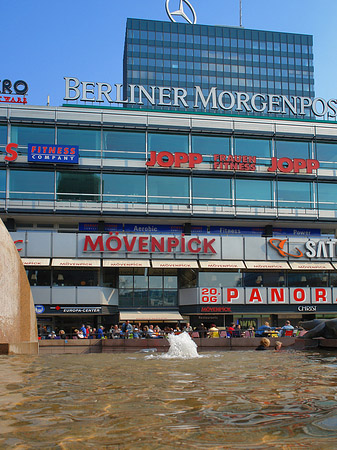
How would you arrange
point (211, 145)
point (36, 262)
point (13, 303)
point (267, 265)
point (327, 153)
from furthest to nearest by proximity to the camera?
point (327, 153)
point (211, 145)
point (267, 265)
point (36, 262)
point (13, 303)

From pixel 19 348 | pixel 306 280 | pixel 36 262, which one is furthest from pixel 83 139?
pixel 19 348

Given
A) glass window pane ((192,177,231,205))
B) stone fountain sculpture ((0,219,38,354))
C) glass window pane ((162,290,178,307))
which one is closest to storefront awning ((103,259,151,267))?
glass window pane ((162,290,178,307))

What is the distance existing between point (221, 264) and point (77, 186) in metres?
11.8

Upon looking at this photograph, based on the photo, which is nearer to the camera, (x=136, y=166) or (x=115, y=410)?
(x=115, y=410)

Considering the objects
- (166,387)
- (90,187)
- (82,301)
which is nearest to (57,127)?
(90,187)

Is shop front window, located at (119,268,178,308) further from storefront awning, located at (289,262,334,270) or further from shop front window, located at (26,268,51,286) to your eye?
storefront awning, located at (289,262,334,270)

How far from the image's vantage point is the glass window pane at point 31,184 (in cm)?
3944

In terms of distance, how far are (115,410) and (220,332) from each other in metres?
26.1

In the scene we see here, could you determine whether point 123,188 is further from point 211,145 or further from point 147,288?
point 211,145

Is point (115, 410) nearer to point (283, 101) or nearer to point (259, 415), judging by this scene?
point (259, 415)

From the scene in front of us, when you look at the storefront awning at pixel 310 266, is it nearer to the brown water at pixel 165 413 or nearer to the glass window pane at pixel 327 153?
the glass window pane at pixel 327 153

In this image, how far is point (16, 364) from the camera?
11.0 meters

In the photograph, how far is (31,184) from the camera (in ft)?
130

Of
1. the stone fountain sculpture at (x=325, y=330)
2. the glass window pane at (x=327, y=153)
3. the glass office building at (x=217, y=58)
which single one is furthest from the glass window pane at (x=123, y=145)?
the glass office building at (x=217, y=58)
